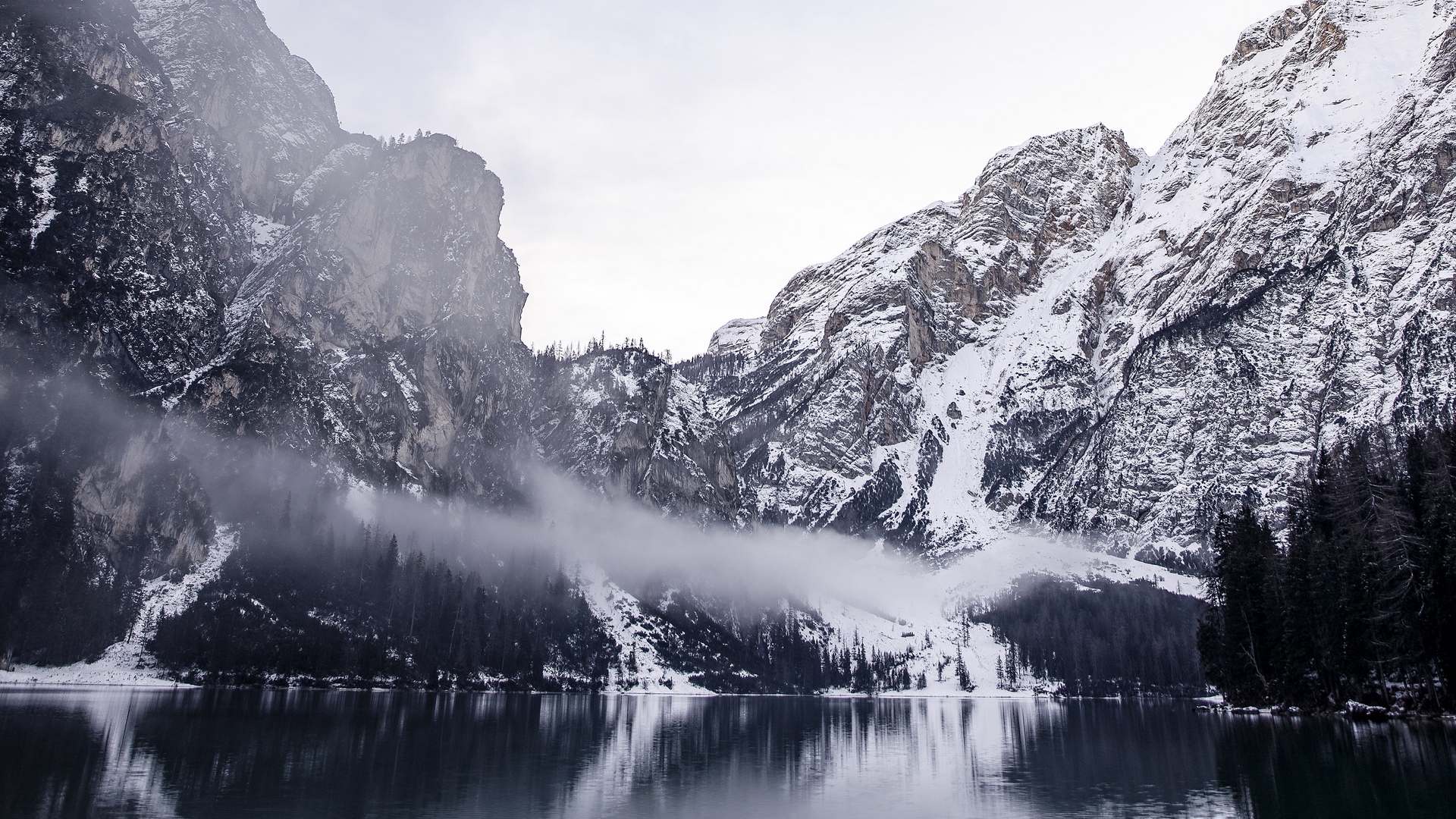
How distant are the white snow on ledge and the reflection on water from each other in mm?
35387

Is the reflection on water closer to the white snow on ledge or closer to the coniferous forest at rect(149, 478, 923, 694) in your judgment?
the white snow on ledge

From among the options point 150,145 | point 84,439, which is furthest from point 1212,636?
point 150,145

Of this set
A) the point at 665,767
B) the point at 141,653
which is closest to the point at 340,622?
the point at 141,653

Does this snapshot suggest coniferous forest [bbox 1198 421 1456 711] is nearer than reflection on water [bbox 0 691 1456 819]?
No

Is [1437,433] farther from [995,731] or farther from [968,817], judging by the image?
[968,817]

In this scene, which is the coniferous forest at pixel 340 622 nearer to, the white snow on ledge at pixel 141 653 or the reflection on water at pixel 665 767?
the white snow on ledge at pixel 141 653

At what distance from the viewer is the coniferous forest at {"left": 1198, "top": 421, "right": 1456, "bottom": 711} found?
63.8 meters

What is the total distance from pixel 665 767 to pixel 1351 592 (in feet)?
178

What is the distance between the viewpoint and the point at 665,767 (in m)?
55.2

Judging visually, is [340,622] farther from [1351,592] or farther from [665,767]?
[1351,592]

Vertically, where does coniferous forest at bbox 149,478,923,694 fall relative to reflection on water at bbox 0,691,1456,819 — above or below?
above

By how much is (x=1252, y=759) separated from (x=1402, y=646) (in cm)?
2208

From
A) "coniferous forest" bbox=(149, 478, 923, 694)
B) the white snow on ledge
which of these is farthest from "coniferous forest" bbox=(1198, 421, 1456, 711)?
the white snow on ledge

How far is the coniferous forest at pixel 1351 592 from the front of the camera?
209 ft
